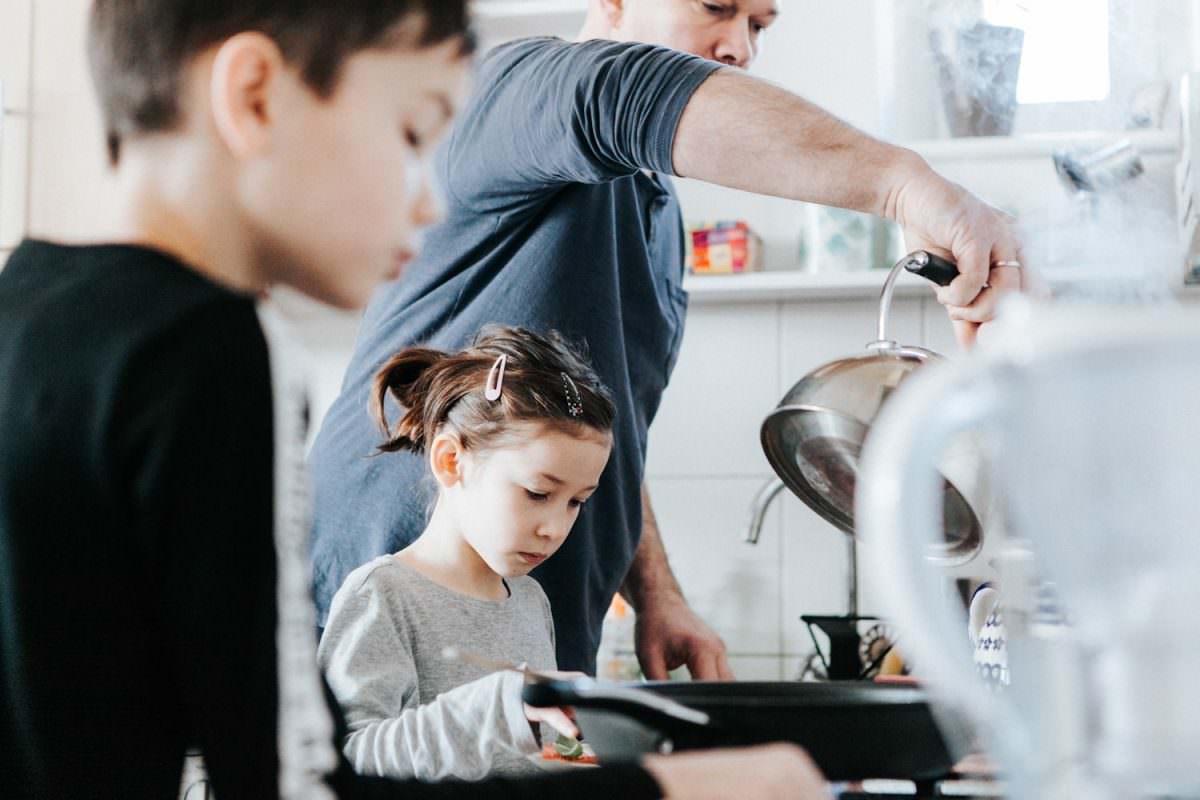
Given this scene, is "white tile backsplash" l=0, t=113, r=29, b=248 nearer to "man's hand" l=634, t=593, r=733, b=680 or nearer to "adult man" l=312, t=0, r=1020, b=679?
"adult man" l=312, t=0, r=1020, b=679

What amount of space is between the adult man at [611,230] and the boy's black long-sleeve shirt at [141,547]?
1.81ft

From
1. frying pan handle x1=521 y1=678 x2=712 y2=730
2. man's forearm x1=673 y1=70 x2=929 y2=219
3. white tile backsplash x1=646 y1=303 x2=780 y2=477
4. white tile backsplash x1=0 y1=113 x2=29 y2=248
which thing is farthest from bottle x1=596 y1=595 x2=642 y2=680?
frying pan handle x1=521 y1=678 x2=712 y2=730

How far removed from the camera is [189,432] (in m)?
0.52

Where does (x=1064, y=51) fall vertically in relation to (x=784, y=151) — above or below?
above

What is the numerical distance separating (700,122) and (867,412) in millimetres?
250

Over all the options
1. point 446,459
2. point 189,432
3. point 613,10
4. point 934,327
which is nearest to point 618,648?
point 934,327

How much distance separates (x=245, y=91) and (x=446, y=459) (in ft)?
2.70

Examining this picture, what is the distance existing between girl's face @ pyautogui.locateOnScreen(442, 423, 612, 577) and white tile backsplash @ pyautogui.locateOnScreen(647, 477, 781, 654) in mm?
1098

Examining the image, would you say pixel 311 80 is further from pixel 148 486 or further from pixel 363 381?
pixel 363 381

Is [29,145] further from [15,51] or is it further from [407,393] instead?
[407,393]

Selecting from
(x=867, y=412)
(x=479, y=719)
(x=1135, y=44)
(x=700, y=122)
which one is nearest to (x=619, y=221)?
(x=700, y=122)

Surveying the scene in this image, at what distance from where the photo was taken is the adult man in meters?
1.01

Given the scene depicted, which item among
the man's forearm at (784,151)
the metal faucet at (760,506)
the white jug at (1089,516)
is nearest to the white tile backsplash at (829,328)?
the metal faucet at (760,506)

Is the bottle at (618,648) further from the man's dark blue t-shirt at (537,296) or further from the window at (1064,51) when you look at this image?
the window at (1064,51)
